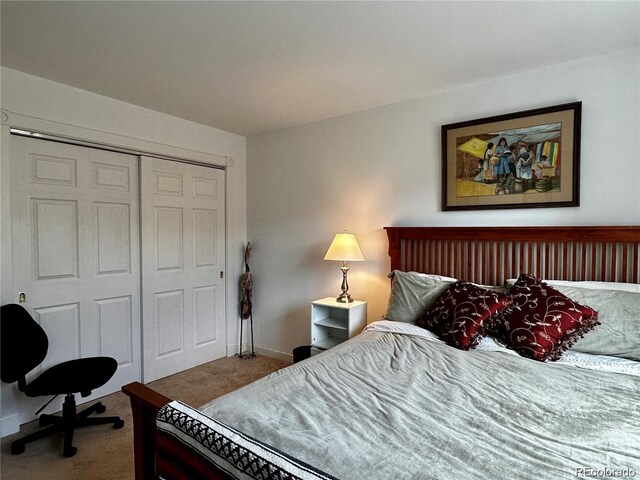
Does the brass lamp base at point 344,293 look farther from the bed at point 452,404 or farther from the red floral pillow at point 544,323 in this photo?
the red floral pillow at point 544,323

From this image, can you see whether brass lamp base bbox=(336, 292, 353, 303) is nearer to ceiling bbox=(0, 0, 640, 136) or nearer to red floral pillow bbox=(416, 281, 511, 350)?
red floral pillow bbox=(416, 281, 511, 350)

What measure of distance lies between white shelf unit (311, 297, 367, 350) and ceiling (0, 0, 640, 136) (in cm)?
175

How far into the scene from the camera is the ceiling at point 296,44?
1835 millimetres

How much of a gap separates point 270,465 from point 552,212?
2.43 metres

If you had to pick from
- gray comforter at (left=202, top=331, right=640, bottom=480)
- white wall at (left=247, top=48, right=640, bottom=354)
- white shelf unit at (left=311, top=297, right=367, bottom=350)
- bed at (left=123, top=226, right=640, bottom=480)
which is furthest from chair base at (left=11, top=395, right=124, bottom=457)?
white wall at (left=247, top=48, right=640, bottom=354)

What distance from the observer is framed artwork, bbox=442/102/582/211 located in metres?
2.39

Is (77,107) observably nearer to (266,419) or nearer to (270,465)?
(266,419)

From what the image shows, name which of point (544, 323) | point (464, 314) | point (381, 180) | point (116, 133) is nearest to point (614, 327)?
point (544, 323)

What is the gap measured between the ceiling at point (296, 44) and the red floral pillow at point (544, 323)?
1502 mm

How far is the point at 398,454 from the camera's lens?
42.8 inches

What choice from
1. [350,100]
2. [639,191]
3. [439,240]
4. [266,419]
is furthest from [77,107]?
[639,191]

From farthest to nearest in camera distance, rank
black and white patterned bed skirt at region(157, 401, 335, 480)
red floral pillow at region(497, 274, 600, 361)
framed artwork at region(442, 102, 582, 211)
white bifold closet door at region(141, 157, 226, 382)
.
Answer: white bifold closet door at region(141, 157, 226, 382) < framed artwork at region(442, 102, 582, 211) < red floral pillow at region(497, 274, 600, 361) < black and white patterned bed skirt at region(157, 401, 335, 480)

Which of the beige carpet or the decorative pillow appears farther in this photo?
the decorative pillow

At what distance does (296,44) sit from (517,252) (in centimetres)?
203
